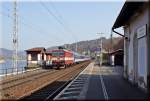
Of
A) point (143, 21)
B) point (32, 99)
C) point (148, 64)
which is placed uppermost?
point (143, 21)

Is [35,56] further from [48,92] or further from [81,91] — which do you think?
[81,91]

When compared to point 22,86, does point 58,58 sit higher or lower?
higher

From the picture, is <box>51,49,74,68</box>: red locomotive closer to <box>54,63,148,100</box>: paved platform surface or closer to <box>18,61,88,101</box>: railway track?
<box>18,61,88,101</box>: railway track

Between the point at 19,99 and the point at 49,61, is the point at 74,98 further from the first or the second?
the point at 49,61

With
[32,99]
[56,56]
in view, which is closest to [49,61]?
[56,56]

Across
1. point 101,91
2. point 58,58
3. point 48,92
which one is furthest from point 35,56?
point 101,91

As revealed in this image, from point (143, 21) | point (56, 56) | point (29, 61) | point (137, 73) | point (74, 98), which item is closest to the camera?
point (74, 98)

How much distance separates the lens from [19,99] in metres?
Result: 18.2

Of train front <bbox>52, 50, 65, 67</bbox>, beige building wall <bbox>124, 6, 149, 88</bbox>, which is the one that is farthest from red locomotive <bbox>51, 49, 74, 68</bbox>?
beige building wall <bbox>124, 6, 149, 88</bbox>

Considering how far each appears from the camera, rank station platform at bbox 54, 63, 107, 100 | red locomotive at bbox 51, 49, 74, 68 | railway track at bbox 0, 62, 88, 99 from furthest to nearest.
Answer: red locomotive at bbox 51, 49, 74, 68 → railway track at bbox 0, 62, 88, 99 → station platform at bbox 54, 63, 107, 100

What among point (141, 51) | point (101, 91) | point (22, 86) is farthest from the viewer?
point (22, 86)

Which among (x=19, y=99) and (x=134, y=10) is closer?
(x=19, y=99)

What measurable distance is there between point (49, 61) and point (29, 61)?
4.76 meters

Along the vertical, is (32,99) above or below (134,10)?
below
